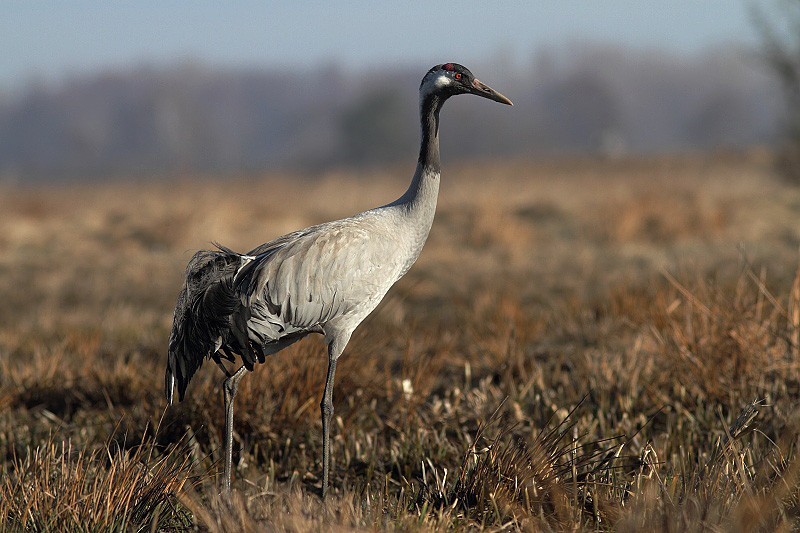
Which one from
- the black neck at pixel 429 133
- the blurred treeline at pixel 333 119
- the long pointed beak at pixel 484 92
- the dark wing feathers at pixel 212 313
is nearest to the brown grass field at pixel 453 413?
the dark wing feathers at pixel 212 313

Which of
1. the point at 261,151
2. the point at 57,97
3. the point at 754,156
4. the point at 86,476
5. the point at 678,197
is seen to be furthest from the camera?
the point at 57,97

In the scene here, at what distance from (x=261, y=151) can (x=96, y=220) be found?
5800 inches

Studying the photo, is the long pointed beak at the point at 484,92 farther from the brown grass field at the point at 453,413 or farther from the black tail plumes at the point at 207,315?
the brown grass field at the point at 453,413

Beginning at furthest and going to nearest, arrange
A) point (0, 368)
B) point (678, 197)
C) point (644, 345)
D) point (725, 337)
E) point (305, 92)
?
point (305, 92), point (678, 197), point (0, 368), point (644, 345), point (725, 337)

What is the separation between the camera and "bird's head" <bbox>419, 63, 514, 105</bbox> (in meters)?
3.48

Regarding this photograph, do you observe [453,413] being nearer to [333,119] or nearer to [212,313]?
[212,313]

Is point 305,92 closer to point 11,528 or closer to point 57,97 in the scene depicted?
point 57,97

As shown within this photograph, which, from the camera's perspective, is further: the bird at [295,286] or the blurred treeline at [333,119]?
the blurred treeline at [333,119]

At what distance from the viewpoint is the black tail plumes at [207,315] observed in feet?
10.7

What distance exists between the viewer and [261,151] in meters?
156

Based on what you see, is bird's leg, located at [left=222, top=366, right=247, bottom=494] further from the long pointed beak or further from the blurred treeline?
the blurred treeline

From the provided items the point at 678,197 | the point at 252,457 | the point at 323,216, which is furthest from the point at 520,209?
the point at 252,457

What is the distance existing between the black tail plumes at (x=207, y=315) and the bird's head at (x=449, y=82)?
1046 millimetres

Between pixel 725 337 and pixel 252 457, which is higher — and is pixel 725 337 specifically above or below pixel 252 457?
above
